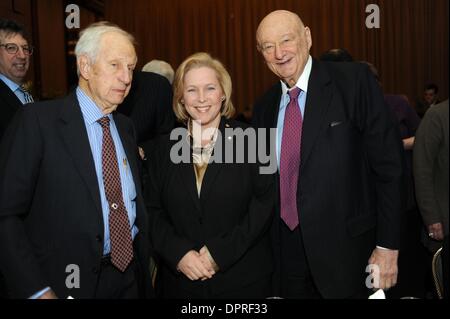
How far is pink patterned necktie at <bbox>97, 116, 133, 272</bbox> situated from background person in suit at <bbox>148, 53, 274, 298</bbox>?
10.4 inches

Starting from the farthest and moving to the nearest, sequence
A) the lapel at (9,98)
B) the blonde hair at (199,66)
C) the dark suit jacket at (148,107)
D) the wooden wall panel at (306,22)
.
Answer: the wooden wall panel at (306,22), the dark suit jacket at (148,107), the lapel at (9,98), the blonde hair at (199,66)

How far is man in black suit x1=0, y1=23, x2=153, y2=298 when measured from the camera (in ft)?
5.50

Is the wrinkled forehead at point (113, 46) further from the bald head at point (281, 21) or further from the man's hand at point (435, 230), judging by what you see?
the man's hand at point (435, 230)

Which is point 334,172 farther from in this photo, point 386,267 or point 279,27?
point 279,27

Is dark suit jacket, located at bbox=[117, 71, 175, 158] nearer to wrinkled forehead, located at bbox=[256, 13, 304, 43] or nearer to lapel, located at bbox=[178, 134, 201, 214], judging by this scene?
lapel, located at bbox=[178, 134, 201, 214]

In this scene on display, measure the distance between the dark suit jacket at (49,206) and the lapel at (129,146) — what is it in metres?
0.25

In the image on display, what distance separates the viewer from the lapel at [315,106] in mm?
2133

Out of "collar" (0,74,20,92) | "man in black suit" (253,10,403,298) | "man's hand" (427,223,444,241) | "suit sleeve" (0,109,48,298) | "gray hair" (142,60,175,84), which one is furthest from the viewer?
"gray hair" (142,60,175,84)

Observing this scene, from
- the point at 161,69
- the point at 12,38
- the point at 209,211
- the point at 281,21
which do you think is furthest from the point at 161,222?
the point at 161,69

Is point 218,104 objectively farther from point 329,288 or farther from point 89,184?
point 329,288

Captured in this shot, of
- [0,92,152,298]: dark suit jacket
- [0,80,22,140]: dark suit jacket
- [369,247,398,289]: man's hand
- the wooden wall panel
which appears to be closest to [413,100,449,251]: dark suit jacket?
[369,247,398,289]: man's hand

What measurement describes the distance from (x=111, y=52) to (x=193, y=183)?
60cm

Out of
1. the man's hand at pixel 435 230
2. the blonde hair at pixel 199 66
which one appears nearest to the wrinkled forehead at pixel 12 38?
the blonde hair at pixel 199 66

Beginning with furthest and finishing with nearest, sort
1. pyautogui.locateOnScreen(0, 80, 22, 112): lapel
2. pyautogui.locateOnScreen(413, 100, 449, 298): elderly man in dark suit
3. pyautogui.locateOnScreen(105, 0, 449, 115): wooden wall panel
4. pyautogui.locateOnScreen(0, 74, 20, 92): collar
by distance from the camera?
pyautogui.locateOnScreen(105, 0, 449, 115): wooden wall panel → pyautogui.locateOnScreen(0, 74, 20, 92): collar → pyautogui.locateOnScreen(0, 80, 22, 112): lapel → pyautogui.locateOnScreen(413, 100, 449, 298): elderly man in dark suit
